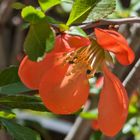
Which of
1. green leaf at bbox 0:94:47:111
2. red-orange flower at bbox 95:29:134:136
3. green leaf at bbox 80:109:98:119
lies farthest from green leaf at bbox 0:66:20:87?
green leaf at bbox 80:109:98:119

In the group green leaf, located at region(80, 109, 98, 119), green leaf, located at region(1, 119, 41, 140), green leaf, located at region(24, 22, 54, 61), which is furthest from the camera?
green leaf, located at region(80, 109, 98, 119)

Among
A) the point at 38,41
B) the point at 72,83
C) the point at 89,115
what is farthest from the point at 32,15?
the point at 89,115

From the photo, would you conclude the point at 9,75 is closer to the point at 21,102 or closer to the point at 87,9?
the point at 21,102

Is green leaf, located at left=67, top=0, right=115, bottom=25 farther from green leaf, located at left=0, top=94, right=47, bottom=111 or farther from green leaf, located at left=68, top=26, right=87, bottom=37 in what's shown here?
green leaf, located at left=0, top=94, right=47, bottom=111

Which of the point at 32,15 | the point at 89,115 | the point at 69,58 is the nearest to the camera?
the point at 32,15

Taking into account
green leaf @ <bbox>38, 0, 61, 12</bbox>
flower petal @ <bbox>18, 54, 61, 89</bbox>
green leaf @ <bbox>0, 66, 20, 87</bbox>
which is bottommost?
green leaf @ <bbox>0, 66, 20, 87</bbox>

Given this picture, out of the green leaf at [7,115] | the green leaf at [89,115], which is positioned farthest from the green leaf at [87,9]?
the green leaf at [89,115]
